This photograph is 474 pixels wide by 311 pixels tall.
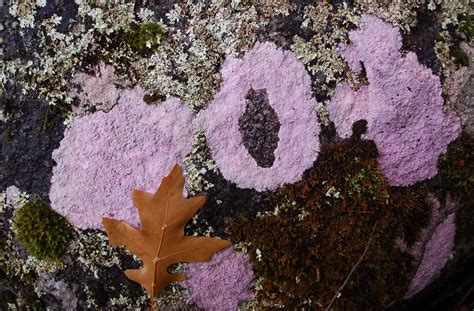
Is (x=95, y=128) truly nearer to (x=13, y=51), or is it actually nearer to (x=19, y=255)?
(x=13, y=51)

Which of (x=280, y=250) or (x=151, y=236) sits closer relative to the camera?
(x=151, y=236)

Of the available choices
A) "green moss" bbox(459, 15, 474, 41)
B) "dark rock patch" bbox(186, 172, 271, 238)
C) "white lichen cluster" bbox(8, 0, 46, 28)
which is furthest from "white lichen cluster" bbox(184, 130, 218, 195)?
"green moss" bbox(459, 15, 474, 41)

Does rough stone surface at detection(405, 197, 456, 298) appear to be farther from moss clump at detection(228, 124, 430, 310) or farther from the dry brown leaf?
the dry brown leaf

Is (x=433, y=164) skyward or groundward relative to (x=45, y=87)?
groundward

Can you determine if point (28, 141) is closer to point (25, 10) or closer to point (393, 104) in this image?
point (25, 10)

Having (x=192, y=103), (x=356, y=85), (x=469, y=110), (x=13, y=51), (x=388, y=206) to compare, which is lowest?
(x=388, y=206)

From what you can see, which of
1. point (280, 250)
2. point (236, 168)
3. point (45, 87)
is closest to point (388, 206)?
point (280, 250)

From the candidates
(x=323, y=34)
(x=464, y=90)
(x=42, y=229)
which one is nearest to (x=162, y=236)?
(x=42, y=229)
